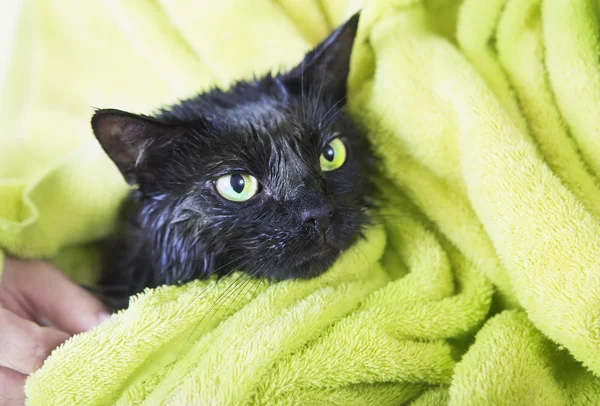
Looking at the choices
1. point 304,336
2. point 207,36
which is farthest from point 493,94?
point 207,36

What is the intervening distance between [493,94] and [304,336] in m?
0.69

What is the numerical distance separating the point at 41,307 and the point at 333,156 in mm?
841

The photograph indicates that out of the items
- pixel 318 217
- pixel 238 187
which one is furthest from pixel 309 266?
pixel 238 187

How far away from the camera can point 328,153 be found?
1183mm

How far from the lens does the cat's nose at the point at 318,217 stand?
994mm

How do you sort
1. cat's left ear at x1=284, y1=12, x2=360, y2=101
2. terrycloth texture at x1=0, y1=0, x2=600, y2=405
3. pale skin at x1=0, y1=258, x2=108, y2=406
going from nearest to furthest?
1. terrycloth texture at x1=0, y1=0, x2=600, y2=405
2. pale skin at x1=0, y1=258, x2=108, y2=406
3. cat's left ear at x1=284, y1=12, x2=360, y2=101

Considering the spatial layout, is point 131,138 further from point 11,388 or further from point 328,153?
point 11,388

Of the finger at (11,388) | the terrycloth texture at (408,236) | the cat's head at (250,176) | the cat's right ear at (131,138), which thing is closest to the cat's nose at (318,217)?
the cat's head at (250,176)

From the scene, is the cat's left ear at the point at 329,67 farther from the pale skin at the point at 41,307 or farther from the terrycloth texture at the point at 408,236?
the pale skin at the point at 41,307

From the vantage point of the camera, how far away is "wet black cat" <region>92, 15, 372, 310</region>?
1.03 m

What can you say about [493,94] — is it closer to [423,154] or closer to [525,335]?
[423,154]

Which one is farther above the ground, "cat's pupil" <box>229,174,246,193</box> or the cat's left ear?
the cat's left ear

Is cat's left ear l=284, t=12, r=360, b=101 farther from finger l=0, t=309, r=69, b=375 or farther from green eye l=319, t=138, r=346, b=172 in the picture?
finger l=0, t=309, r=69, b=375

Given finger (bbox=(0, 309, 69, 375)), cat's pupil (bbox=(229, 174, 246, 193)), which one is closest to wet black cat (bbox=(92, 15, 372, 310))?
cat's pupil (bbox=(229, 174, 246, 193))
